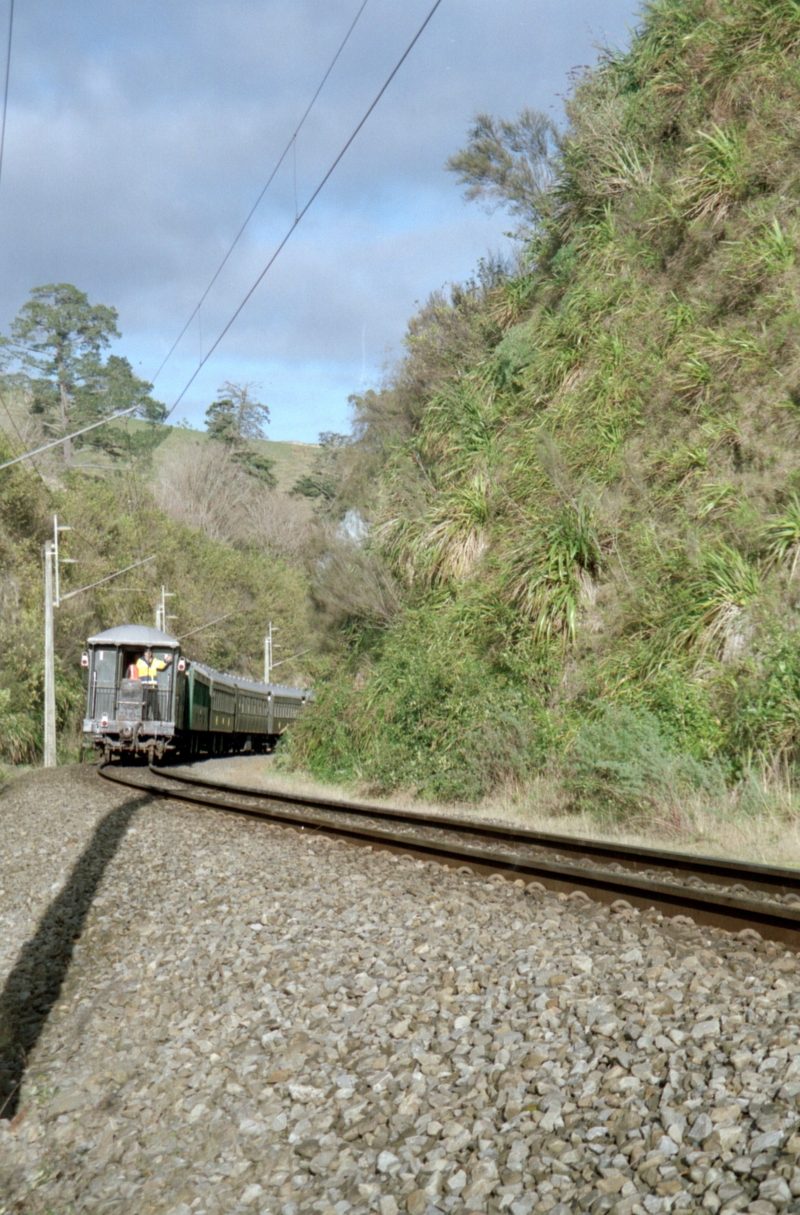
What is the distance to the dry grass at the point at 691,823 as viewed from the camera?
10.1 m

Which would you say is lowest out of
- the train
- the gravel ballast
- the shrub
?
the gravel ballast

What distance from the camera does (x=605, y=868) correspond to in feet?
29.5

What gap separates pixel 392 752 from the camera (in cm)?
1811

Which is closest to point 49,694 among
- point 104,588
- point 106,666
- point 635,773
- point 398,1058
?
point 106,666

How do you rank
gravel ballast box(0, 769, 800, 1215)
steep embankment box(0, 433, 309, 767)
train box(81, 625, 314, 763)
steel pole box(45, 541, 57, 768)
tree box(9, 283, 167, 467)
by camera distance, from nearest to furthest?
gravel ballast box(0, 769, 800, 1215)
train box(81, 625, 314, 763)
steel pole box(45, 541, 57, 768)
steep embankment box(0, 433, 309, 767)
tree box(9, 283, 167, 467)

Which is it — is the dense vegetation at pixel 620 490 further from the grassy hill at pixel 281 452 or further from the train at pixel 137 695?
the grassy hill at pixel 281 452

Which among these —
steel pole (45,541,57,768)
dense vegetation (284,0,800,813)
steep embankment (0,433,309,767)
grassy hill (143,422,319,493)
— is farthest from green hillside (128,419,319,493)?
dense vegetation (284,0,800,813)

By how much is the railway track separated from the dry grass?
3.70ft

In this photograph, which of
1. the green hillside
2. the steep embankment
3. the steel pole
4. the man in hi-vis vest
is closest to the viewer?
the man in hi-vis vest

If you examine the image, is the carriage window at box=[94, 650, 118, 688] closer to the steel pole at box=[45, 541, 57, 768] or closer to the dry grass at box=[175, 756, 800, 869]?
the steel pole at box=[45, 541, 57, 768]

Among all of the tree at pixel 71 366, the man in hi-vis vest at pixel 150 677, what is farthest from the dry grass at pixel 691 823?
the tree at pixel 71 366

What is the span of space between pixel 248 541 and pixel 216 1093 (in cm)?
8185

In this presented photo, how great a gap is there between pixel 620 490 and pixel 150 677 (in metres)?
14.8

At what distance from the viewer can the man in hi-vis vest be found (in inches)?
1118
